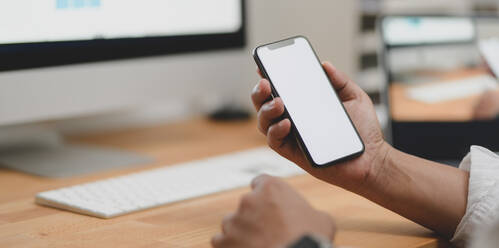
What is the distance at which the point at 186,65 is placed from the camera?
1.09 metres

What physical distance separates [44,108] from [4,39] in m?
0.13

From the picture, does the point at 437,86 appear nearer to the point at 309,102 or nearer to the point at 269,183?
the point at 309,102

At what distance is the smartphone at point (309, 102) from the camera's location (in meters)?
0.66

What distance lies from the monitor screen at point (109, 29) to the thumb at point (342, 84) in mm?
372

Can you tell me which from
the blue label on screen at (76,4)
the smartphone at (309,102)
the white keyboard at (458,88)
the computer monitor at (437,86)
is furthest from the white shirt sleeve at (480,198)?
the blue label on screen at (76,4)

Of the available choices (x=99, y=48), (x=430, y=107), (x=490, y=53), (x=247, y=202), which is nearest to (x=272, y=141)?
(x=247, y=202)

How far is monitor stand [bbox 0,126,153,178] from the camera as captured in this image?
0.91 meters

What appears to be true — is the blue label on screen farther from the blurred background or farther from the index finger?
the index finger

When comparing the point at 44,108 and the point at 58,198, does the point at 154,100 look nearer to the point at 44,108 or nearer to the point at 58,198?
the point at 44,108

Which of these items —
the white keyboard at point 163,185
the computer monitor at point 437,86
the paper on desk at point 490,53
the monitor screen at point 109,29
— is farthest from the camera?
the paper on desk at point 490,53

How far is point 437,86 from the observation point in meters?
1.12

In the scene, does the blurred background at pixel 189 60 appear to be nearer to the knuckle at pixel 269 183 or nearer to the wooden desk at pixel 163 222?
the wooden desk at pixel 163 222

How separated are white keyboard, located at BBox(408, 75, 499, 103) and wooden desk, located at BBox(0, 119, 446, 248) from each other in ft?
1.16

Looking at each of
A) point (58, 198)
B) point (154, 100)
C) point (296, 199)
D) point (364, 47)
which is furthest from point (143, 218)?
point (364, 47)
